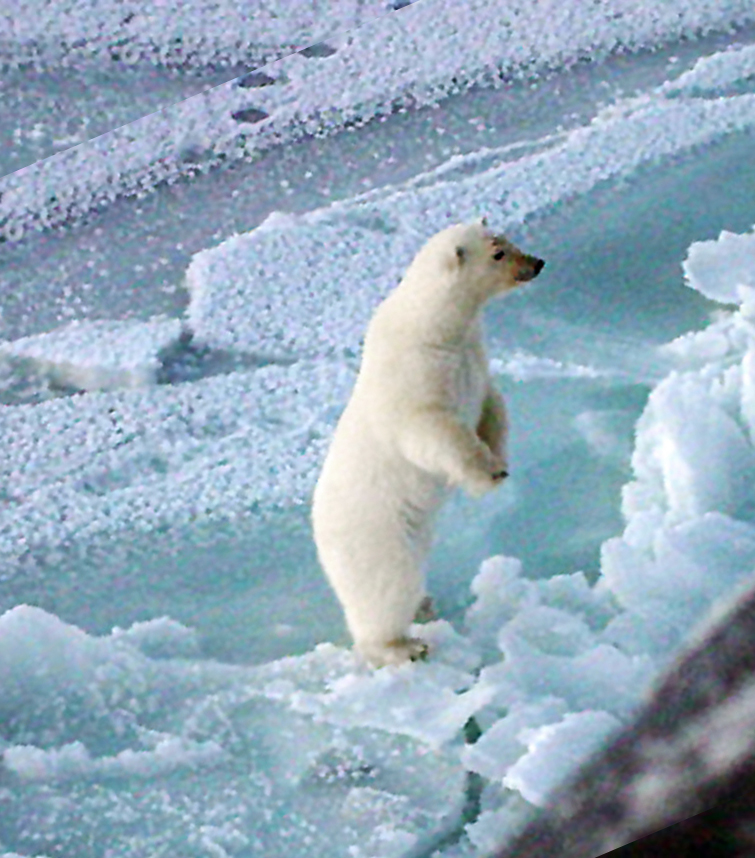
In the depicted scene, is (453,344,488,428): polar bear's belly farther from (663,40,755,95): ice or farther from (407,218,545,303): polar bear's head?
(663,40,755,95): ice

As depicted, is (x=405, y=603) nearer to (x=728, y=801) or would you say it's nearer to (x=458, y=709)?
(x=458, y=709)

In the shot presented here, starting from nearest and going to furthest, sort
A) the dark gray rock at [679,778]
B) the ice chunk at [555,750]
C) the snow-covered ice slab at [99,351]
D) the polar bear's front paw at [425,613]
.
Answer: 1. the dark gray rock at [679,778]
2. the ice chunk at [555,750]
3. the polar bear's front paw at [425,613]
4. the snow-covered ice slab at [99,351]

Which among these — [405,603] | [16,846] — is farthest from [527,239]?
[16,846]

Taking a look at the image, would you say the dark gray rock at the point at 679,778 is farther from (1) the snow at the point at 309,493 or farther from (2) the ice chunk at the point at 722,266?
(2) the ice chunk at the point at 722,266

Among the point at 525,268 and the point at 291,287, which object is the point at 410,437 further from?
the point at 291,287

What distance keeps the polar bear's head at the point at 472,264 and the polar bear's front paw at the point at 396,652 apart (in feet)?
0.59

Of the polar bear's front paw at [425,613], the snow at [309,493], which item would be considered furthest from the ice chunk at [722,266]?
the polar bear's front paw at [425,613]

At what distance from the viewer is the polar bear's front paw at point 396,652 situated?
70cm

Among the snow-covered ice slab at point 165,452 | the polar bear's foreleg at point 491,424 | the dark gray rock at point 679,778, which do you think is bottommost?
the snow-covered ice slab at point 165,452

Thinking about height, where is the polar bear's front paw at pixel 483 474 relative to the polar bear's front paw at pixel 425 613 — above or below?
above

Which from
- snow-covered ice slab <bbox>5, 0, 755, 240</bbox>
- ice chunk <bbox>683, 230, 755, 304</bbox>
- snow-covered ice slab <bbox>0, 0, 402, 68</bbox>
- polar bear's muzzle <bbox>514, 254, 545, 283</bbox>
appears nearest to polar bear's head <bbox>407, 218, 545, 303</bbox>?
polar bear's muzzle <bbox>514, 254, 545, 283</bbox>

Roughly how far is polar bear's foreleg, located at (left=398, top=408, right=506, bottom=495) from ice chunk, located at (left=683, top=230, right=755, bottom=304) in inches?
Answer: 13.2

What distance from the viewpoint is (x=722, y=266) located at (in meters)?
0.93

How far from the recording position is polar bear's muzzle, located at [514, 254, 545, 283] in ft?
2.19
